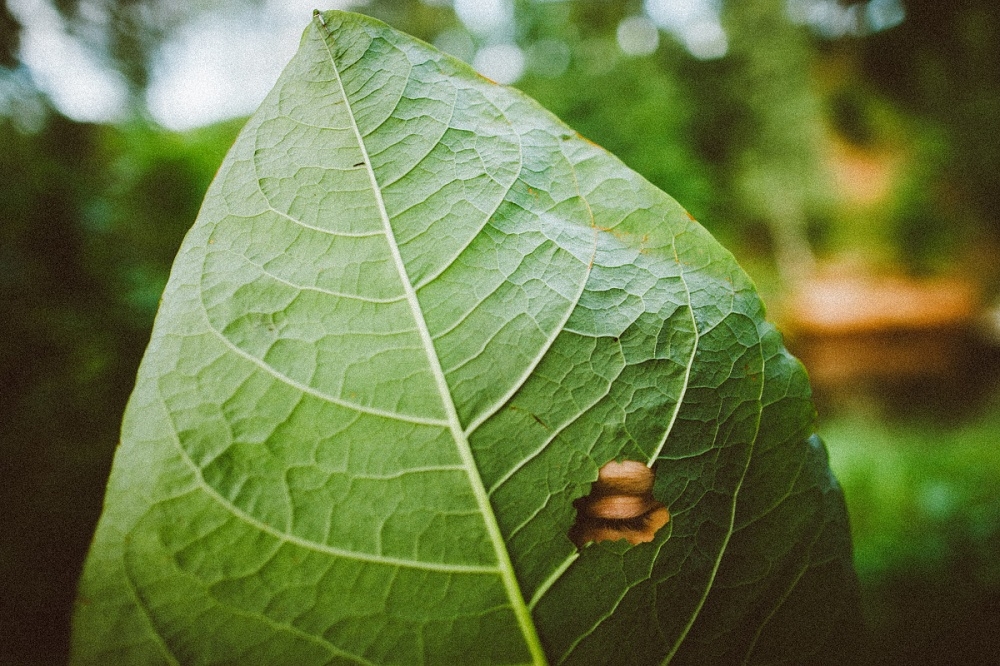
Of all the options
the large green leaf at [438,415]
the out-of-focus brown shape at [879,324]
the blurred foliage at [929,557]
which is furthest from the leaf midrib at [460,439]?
the out-of-focus brown shape at [879,324]

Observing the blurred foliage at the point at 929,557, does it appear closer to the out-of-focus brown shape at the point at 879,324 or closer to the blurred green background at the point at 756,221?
the blurred green background at the point at 756,221

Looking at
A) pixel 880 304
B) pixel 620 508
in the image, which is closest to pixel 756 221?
pixel 880 304

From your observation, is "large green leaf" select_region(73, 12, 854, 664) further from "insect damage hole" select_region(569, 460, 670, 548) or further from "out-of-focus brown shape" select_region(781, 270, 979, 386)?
"out-of-focus brown shape" select_region(781, 270, 979, 386)

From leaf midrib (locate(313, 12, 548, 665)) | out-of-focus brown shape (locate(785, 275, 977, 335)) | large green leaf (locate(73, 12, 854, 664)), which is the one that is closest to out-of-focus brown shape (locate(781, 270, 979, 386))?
out-of-focus brown shape (locate(785, 275, 977, 335))

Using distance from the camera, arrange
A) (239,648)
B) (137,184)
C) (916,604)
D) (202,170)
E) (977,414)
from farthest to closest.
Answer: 1. (977,414)
2. (202,170)
3. (137,184)
4. (916,604)
5. (239,648)

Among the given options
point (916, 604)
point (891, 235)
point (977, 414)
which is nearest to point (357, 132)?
point (916, 604)

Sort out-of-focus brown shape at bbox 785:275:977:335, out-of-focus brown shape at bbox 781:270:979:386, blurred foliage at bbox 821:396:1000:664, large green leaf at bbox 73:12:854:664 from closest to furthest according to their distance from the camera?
large green leaf at bbox 73:12:854:664, blurred foliage at bbox 821:396:1000:664, out-of-focus brown shape at bbox 781:270:979:386, out-of-focus brown shape at bbox 785:275:977:335

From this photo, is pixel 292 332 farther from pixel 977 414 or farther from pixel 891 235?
pixel 891 235
